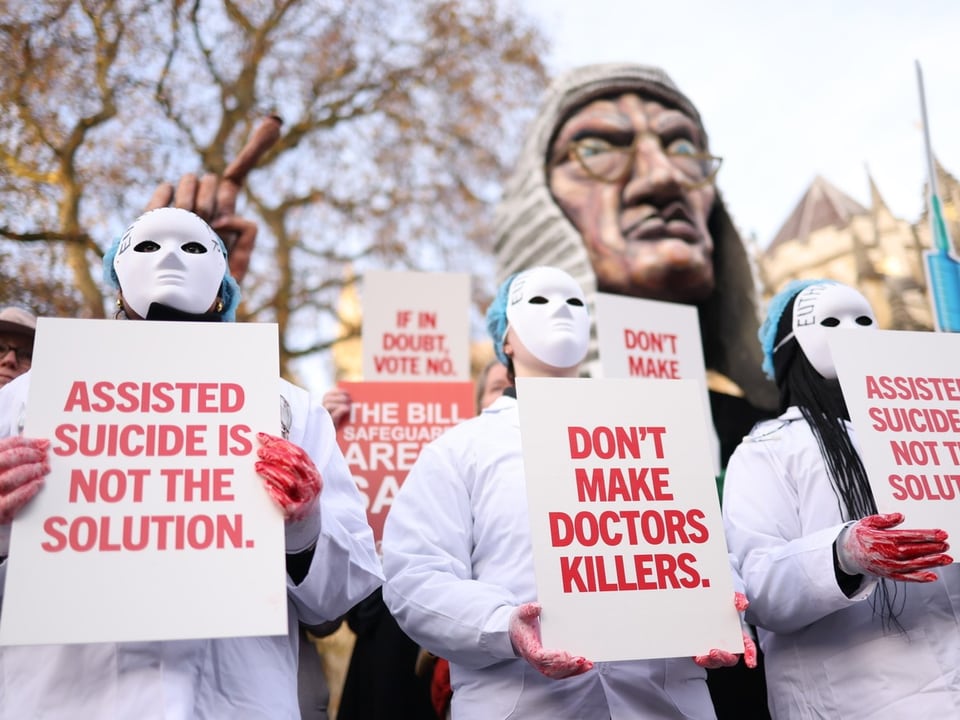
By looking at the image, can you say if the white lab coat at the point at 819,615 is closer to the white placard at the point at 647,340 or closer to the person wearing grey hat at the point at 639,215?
the white placard at the point at 647,340

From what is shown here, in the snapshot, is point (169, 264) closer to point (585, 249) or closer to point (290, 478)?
point (290, 478)

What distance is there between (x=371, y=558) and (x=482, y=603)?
282 mm

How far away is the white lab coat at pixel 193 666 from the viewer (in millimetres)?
1893

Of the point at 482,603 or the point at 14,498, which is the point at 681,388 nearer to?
the point at 482,603

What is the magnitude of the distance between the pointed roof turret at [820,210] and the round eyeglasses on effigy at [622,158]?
5250 millimetres

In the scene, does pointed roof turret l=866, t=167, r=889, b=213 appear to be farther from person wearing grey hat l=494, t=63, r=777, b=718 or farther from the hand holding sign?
the hand holding sign

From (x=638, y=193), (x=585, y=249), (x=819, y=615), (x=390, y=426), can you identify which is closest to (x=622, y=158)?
(x=638, y=193)

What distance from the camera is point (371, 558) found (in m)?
2.28

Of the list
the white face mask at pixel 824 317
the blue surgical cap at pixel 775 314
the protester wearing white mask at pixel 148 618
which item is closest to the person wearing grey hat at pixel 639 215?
the blue surgical cap at pixel 775 314

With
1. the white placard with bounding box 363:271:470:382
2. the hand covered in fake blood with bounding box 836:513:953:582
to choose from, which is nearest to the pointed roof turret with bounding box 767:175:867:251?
the white placard with bounding box 363:271:470:382

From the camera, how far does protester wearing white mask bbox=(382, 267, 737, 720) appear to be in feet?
7.36

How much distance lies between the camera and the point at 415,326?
16.3 ft

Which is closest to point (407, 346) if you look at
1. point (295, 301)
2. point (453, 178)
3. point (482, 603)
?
point (482, 603)

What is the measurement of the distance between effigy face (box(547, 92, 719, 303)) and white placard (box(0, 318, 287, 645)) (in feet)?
13.7
